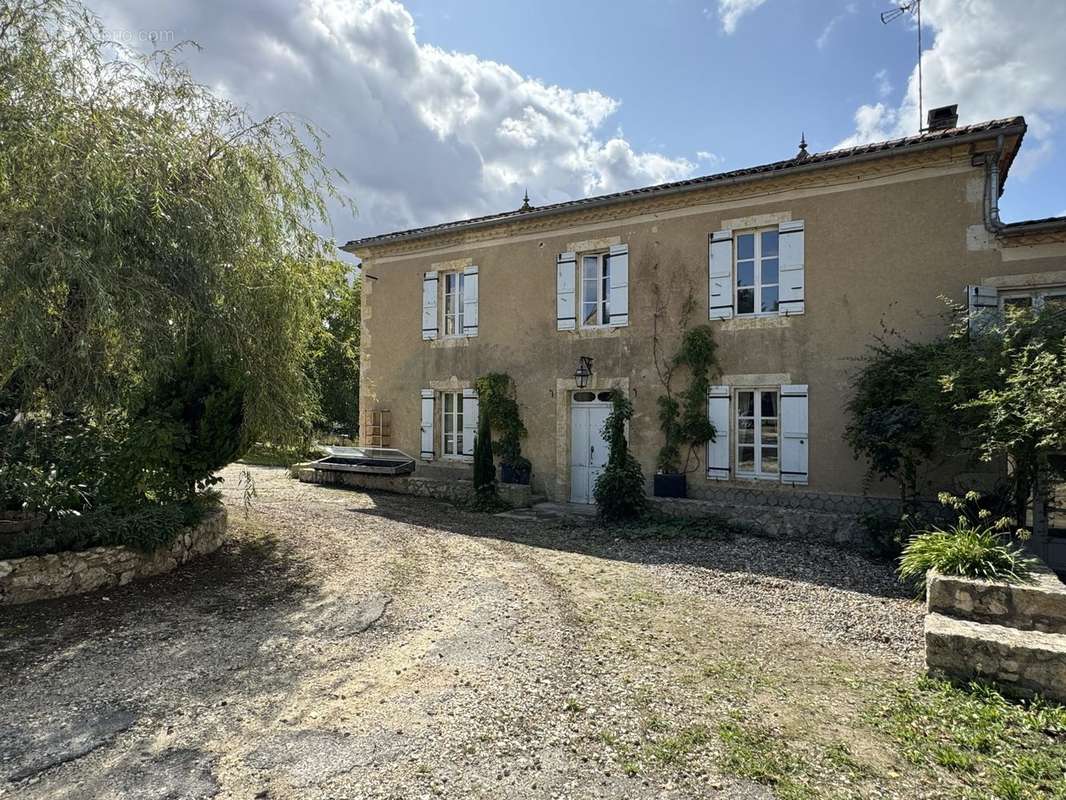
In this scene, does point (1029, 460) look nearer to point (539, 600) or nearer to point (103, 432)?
point (539, 600)

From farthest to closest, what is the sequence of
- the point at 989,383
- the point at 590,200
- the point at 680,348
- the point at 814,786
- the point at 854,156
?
1. the point at 590,200
2. the point at 680,348
3. the point at 854,156
4. the point at 989,383
5. the point at 814,786

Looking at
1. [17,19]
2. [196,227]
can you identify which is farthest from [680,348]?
[17,19]

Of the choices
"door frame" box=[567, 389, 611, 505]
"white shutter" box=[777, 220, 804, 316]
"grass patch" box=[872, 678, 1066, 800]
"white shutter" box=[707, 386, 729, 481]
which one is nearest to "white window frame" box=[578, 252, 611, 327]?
"door frame" box=[567, 389, 611, 505]

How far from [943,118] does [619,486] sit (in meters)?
7.03

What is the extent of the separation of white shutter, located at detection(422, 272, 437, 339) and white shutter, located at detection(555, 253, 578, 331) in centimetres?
282

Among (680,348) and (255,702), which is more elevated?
(680,348)

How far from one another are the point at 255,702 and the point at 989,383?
22.4 feet

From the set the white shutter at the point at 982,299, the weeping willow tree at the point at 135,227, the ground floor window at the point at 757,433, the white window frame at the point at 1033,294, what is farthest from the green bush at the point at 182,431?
the white window frame at the point at 1033,294

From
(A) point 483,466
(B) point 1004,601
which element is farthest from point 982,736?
(A) point 483,466

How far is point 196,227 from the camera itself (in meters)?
5.46

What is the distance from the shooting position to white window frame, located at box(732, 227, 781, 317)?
890 centimetres

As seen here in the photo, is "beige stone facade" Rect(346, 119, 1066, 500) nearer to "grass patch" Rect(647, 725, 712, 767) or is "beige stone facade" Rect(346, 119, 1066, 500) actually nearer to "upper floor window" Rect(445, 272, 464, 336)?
"upper floor window" Rect(445, 272, 464, 336)

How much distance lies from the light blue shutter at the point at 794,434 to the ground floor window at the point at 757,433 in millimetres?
153

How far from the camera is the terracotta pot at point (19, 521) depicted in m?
4.70
